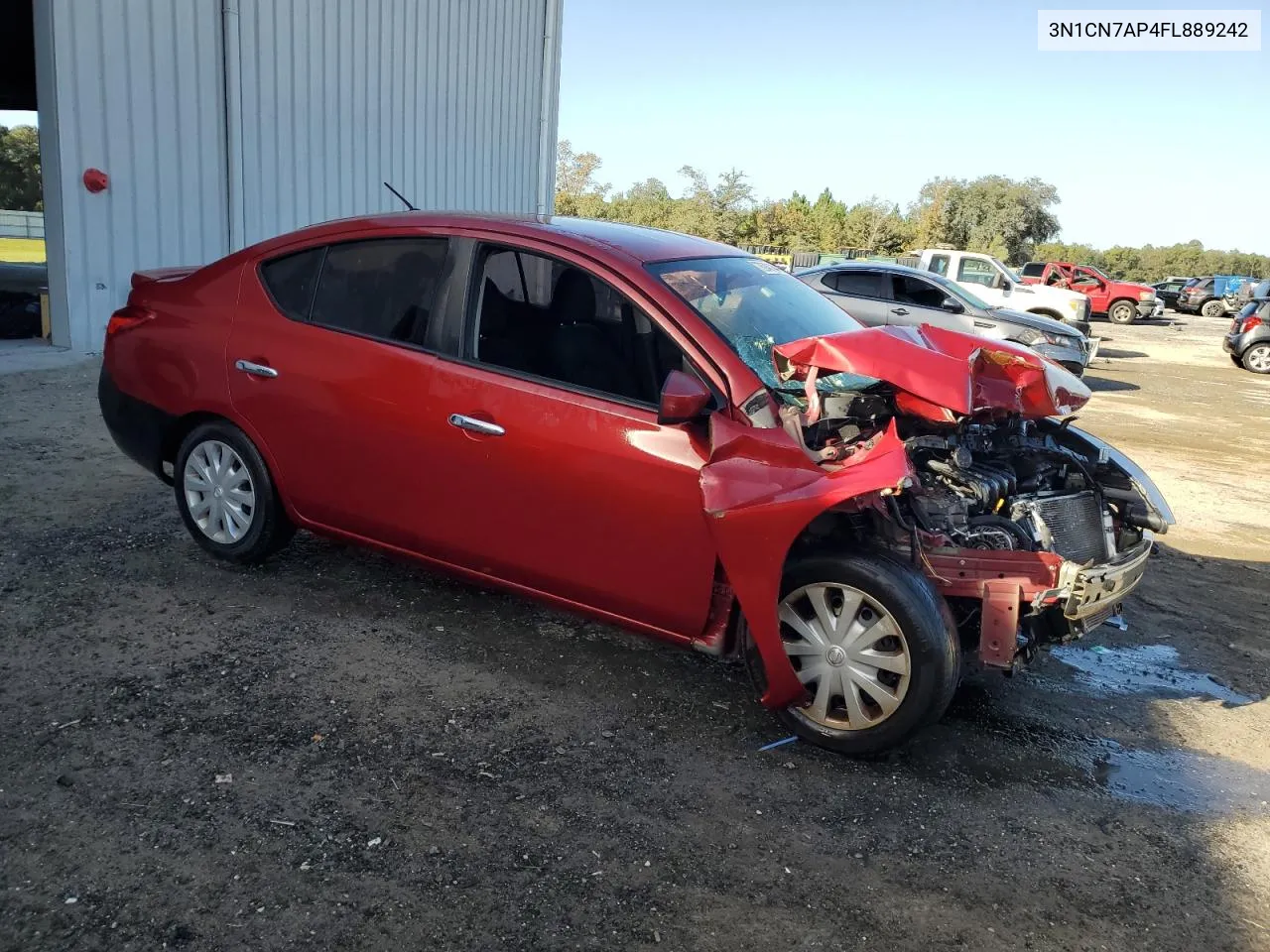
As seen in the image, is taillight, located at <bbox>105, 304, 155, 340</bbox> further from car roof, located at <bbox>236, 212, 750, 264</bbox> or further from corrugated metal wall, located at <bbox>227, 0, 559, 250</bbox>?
corrugated metal wall, located at <bbox>227, 0, 559, 250</bbox>

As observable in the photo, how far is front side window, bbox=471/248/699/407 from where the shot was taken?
3.65m

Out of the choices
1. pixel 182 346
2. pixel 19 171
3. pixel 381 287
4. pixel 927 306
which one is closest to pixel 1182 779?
pixel 381 287

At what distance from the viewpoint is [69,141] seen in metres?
9.44

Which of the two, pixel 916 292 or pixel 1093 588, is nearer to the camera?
pixel 1093 588

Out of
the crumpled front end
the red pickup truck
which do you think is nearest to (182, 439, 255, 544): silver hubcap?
the crumpled front end

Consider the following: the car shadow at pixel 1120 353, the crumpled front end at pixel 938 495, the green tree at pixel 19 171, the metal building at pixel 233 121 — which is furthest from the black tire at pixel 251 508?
the green tree at pixel 19 171

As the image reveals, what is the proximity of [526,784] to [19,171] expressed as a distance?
159 ft

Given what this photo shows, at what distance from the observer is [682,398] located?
3.25m

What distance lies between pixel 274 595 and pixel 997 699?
125 inches

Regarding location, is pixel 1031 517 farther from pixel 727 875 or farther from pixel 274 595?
pixel 274 595

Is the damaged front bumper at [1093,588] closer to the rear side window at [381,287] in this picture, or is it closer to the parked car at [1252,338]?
the rear side window at [381,287]

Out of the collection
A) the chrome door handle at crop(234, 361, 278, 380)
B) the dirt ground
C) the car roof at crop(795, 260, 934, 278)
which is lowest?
the dirt ground

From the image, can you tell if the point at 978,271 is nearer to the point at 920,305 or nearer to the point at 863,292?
the point at 920,305

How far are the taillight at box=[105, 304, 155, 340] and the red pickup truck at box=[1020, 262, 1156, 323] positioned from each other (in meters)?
29.4
